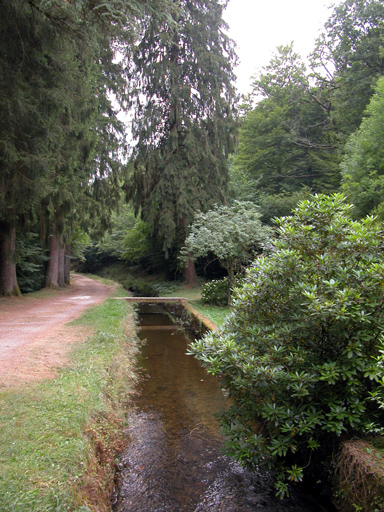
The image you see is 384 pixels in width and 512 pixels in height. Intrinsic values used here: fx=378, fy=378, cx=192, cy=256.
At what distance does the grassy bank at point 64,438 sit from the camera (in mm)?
2697

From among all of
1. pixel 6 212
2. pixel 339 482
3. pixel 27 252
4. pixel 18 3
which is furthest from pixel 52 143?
pixel 339 482

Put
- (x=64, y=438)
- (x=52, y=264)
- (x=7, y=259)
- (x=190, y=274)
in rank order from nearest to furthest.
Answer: (x=64, y=438), (x=7, y=259), (x=52, y=264), (x=190, y=274)

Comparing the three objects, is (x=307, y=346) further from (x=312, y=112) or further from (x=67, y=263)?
(x=312, y=112)

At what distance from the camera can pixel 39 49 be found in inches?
337

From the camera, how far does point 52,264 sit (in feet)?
61.1

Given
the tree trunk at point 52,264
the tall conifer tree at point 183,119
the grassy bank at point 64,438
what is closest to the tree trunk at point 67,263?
the tree trunk at point 52,264

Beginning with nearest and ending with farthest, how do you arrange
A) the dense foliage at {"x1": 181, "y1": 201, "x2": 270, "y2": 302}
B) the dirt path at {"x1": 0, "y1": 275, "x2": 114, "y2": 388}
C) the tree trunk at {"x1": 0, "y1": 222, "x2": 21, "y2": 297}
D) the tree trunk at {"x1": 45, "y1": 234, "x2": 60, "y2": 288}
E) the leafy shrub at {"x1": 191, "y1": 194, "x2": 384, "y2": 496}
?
the leafy shrub at {"x1": 191, "y1": 194, "x2": 384, "y2": 496} < the dirt path at {"x1": 0, "y1": 275, "x2": 114, "y2": 388} < the tree trunk at {"x1": 0, "y1": 222, "x2": 21, "y2": 297} < the dense foliage at {"x1": 181, "y1": 201, "x2": 270, "y2": 302} < the tree trunk at {"x1": 45, "y1": 234, "x2": 60, "y2": 288}

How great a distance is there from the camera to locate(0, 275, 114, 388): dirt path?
5.34 metres

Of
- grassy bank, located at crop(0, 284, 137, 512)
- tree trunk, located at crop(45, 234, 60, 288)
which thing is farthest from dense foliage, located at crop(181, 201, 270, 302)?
tree trunk, located at crop(45, 234, 60, 288)

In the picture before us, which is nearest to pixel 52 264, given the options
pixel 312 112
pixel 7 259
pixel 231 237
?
pixel 7 259

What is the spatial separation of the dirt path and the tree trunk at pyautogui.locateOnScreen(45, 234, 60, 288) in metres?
4.52

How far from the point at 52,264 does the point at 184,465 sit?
1596 centimetres

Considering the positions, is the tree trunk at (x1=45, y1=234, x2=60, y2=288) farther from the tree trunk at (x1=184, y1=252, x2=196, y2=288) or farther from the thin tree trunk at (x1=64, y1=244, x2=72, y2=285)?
the tree trunk at (x1=184, y1=252, x2=196, y2=288)

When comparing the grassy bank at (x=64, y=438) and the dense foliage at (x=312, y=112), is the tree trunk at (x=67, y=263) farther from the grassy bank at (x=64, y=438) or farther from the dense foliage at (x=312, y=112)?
the grassy bank at (x=64, y=438)
